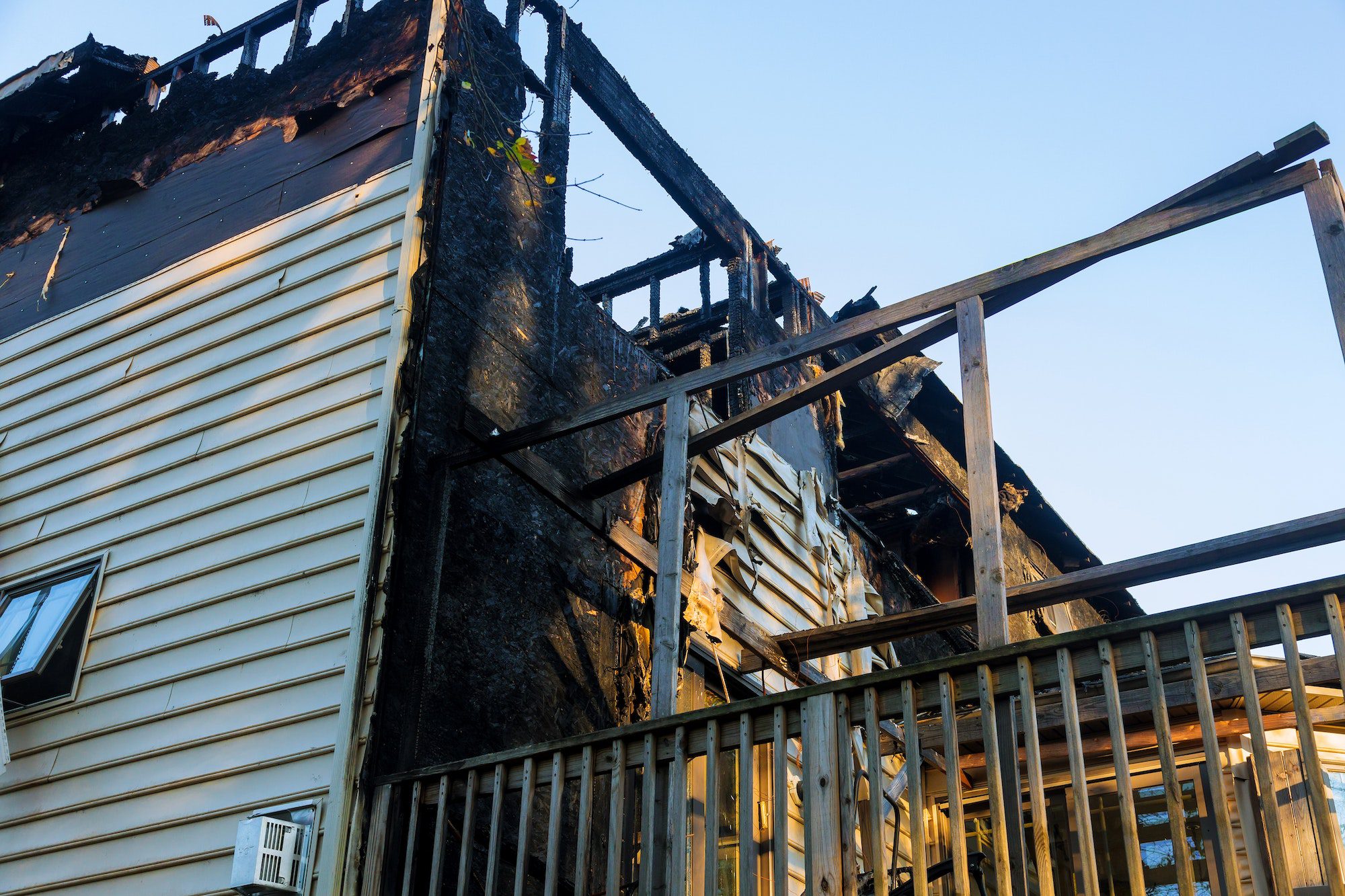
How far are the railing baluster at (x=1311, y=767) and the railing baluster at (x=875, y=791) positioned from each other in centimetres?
145

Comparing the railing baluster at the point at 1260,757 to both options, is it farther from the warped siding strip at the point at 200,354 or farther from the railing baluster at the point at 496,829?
the warped siding strip at the point at 200,354

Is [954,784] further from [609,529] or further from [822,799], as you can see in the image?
[609,529]

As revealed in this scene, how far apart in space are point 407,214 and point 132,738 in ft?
11.1

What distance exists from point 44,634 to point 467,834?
11.3 ft

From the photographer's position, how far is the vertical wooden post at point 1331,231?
210 inches

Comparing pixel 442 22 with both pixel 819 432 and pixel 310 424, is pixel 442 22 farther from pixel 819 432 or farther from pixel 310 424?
pixel 819 432

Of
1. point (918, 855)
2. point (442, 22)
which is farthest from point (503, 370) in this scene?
point (918, 855)

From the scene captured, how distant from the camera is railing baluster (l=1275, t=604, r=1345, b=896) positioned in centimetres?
415

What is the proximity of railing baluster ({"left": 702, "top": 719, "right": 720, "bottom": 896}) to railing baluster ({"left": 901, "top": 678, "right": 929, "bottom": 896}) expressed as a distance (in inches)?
31.2

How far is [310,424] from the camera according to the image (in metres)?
7.59

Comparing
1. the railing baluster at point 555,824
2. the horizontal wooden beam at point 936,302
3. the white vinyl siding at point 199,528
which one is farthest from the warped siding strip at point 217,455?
the railing baluster at point 555,824

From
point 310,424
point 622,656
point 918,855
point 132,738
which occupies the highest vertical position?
point 310,424

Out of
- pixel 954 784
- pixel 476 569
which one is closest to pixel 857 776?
pixel 954 784

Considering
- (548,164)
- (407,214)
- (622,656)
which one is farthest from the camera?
(548,164)
